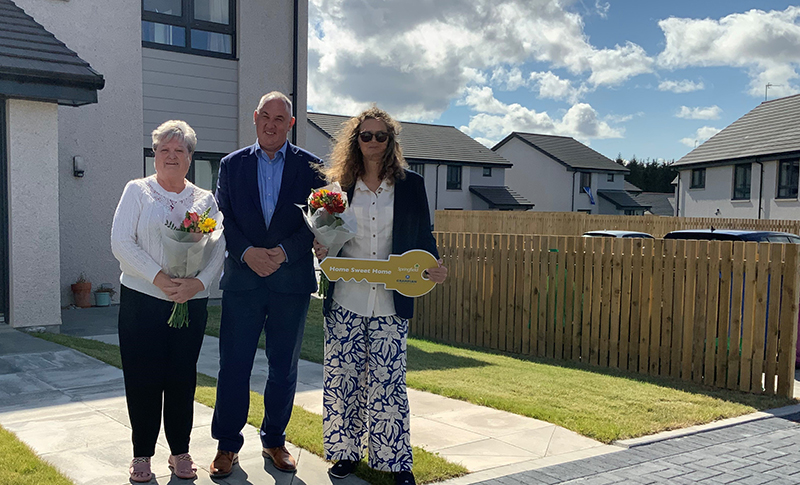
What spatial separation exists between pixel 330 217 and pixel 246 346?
98cm

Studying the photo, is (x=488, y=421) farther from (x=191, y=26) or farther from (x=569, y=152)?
(x=569, y=152)

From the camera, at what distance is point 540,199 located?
56594mm

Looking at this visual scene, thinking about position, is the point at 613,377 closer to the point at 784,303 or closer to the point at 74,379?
the point at 784,303

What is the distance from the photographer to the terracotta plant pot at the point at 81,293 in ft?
39.2

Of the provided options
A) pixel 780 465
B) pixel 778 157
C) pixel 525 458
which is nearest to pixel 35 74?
pixel 525 458

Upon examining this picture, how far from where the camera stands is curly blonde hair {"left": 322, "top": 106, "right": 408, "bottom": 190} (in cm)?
419

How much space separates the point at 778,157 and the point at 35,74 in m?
31.6

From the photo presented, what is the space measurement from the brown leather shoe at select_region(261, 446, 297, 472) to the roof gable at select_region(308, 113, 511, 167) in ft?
132

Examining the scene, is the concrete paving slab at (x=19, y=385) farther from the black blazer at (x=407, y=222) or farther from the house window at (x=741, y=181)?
the house window at (x=741, y=181)

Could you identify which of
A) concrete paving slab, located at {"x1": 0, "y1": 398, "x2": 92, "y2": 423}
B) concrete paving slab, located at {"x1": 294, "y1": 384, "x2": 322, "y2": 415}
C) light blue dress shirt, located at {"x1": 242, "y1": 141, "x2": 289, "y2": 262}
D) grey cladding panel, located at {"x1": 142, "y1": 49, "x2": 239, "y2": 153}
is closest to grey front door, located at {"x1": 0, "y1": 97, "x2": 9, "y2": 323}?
grey cladding panel, located at {"x1": 142, "y1": 49, "x2": 239, "y2": 153}

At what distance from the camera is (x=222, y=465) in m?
4.19

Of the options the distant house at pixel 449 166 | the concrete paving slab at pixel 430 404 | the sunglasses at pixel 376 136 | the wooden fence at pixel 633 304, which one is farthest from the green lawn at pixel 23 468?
the distant house at pixel 449 166

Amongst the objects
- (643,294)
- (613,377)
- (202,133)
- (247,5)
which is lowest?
(613,377)

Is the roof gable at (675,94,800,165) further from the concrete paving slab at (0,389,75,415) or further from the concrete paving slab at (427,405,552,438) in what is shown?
the concrete paving slab at (0,389,75,415)
